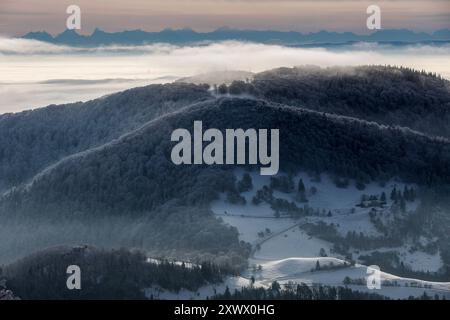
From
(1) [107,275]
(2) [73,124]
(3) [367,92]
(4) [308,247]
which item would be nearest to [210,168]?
(4) [308,247]

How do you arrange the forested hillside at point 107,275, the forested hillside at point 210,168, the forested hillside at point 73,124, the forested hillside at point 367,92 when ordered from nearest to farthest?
the forested hillside at point 107,275 < the forested hillside at point 210,168 < the forested hillside at point 367,92 < the forested hillside at point 73,124

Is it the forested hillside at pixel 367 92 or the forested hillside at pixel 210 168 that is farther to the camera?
the forested hillside at pixel 367 92

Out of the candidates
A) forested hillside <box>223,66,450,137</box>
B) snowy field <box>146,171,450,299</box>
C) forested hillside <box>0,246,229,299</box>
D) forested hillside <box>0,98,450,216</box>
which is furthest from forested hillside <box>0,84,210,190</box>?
forested hillside <box>0,246,229,299</box>

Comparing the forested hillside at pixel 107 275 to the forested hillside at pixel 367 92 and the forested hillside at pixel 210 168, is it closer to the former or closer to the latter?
the forested hillside at pixel 210 168

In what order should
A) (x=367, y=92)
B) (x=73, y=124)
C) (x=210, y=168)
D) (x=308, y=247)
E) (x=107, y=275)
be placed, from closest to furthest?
(x=107, y=275) → (x=308, y=247) → (x=210, y=168) → (x=367, y=92) → (x=73, y=124)

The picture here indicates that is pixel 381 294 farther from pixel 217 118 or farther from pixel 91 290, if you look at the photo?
pixel 217 118

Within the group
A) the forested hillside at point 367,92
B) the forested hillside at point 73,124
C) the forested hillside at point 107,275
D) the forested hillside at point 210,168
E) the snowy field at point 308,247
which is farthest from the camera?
the forested hillside at point 73,124

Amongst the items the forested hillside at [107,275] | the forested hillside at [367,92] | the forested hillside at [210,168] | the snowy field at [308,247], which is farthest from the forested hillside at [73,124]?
the forested hillside at [107,275]

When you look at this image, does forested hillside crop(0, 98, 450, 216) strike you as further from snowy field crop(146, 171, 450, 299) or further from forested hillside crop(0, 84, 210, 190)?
forested hillside crop(0, 84, 210, 190)

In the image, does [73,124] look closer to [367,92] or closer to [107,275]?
[367,92]

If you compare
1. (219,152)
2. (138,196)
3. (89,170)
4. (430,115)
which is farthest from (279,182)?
(430,115)

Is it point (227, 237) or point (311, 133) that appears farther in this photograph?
point (311, 133)
